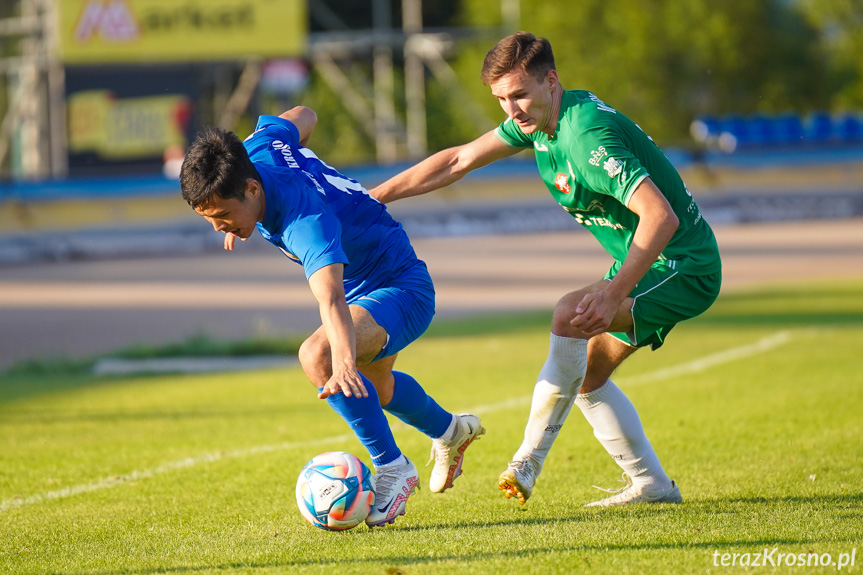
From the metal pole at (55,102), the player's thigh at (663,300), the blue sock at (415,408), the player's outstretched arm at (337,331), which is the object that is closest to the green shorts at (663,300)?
the player's thigh at (663,300)

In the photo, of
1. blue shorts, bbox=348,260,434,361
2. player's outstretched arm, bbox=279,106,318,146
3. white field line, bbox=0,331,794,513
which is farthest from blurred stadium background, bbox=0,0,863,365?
blue shorts, bbox=348,260,434,361

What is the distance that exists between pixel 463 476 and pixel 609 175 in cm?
217

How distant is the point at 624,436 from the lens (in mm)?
4910

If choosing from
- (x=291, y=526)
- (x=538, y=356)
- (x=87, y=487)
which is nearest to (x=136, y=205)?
(x=538, y=356)

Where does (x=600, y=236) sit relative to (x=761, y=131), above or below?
above

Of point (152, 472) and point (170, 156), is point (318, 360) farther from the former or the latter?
point (170, 156)

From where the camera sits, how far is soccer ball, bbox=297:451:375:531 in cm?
450

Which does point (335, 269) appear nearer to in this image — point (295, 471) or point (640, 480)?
point (640, 480)

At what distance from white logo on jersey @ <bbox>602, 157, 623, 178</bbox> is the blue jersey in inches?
44.3

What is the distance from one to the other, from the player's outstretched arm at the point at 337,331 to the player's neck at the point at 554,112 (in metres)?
1.14

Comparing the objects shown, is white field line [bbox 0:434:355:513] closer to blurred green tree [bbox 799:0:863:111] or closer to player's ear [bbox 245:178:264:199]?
player's ear [bbox 245:178:264:199]

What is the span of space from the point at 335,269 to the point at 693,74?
37.9 metres

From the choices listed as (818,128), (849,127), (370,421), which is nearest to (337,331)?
(370,421)

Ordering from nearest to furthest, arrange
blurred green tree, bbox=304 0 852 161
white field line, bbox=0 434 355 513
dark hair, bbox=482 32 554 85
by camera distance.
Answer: dark hair, bbox=482 32 554 85, white field line, bbox=0 434 355 513, blurred green tree, bbox=304 0 852 161
